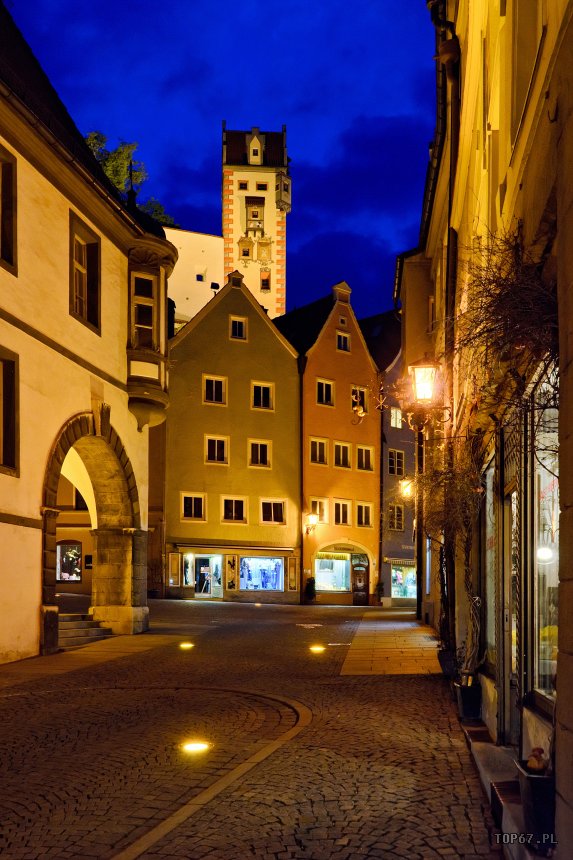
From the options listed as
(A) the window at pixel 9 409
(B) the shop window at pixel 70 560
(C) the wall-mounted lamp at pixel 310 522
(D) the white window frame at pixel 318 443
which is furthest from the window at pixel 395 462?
(A) the window at pixel 9 409

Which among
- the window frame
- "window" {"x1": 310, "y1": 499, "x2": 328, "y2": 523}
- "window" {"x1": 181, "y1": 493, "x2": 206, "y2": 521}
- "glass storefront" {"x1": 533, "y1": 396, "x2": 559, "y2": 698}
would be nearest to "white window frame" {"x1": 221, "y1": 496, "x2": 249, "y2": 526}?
"window" {"x1": 181, "y1": 493, "x2": 206, "y2": 521}

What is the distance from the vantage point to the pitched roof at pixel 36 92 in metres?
17.6

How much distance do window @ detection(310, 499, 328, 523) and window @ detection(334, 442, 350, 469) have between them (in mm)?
2042

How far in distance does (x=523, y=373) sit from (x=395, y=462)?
44221mm

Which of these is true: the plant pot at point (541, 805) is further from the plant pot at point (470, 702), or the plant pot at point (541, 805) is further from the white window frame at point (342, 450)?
the white window frame at point (342, 450)

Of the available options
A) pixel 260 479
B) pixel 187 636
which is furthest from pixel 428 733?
pixel 260 479

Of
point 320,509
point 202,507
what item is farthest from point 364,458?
point 202,507

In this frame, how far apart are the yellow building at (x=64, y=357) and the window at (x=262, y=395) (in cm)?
2101

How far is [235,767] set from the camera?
790cm

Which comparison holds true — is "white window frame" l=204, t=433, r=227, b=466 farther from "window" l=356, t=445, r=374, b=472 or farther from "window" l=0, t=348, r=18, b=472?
"window" l=0, t=348, r=18, b=472

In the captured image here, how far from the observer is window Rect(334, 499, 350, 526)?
1858 inches

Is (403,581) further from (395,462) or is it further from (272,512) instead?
(272,512)

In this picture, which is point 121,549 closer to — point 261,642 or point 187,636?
point 187,636

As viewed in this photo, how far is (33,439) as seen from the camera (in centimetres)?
1734
